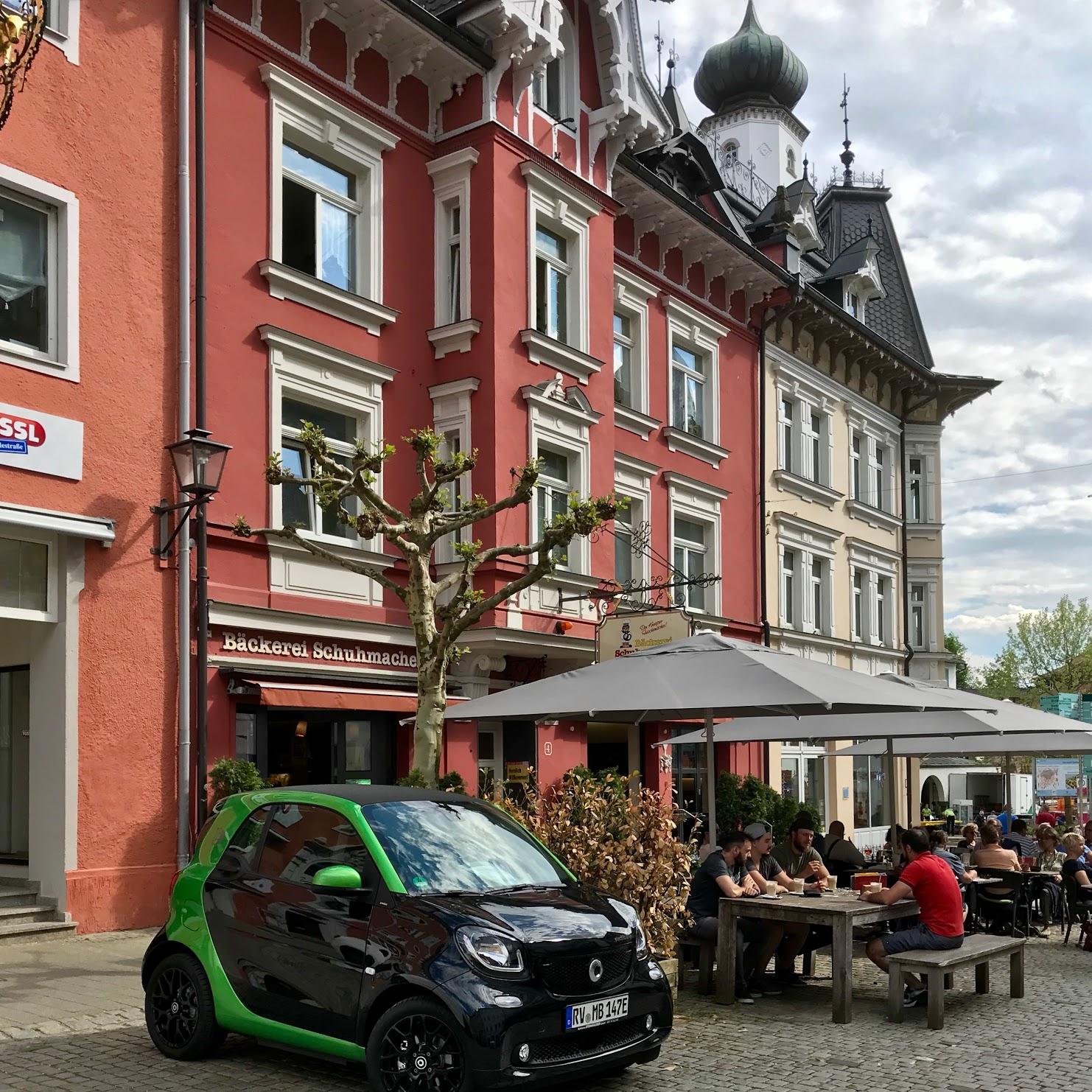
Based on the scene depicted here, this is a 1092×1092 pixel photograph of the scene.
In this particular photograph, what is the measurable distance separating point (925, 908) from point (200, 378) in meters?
9.29

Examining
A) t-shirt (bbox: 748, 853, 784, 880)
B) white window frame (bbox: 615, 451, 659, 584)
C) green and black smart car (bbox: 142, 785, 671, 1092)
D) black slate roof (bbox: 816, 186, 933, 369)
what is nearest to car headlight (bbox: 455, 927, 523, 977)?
green and black smart car (bbox: 142, 785, 671, 1092)

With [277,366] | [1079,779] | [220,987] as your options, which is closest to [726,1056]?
[220,987]

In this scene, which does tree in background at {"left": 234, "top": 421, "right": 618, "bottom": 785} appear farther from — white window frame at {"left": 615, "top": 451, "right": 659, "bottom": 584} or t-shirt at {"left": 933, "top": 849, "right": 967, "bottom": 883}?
white window frame at {"left": 615, "top": 451, "right": 659, "bottom": 584}

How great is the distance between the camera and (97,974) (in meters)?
11.0

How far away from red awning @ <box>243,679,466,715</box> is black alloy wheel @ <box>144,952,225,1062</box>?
6.45m

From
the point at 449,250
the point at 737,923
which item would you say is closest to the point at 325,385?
the point at 449,250

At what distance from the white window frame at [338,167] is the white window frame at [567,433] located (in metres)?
2.45

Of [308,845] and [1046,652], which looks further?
[1046,652]

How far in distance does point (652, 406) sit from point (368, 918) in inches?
684

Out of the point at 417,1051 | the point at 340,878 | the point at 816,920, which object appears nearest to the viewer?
the point at 417,1051

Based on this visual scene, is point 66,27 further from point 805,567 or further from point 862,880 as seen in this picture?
point 805,567

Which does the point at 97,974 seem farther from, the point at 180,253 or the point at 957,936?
the point at 180,253

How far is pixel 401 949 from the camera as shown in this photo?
7.11 m

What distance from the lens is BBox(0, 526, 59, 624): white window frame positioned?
13.1 meters
